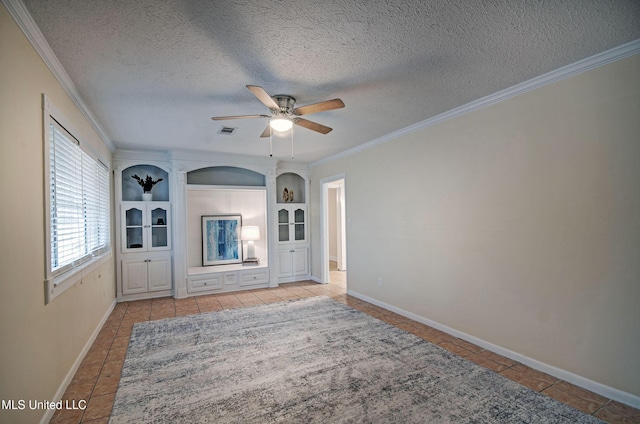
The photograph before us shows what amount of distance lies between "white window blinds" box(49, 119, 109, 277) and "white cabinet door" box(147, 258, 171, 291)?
1.42 m

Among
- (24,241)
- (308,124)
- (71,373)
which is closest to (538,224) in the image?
(308,124)

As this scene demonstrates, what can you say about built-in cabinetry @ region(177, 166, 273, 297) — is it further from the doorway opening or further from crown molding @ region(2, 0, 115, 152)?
crown molding @ region(2, 0, 115, 152)

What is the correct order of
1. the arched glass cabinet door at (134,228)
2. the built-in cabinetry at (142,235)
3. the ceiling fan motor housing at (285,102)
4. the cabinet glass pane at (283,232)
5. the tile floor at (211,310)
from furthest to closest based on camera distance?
the cabinet glass pane at (283,232), the arched glass cabinet door at (134,228), the built-in cabinetry at (142,235), the ceiling fan motor housing at (285,102), the tile floor at (211,310)

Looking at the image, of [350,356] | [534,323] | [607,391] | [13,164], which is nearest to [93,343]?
[13,164]

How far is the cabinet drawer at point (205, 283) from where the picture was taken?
18.8 feet

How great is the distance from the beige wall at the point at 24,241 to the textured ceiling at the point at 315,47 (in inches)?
11.4

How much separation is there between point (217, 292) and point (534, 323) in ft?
16.0

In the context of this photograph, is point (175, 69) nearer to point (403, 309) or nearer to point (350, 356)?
point (350, 356)

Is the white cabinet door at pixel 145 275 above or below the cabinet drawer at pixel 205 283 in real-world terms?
above

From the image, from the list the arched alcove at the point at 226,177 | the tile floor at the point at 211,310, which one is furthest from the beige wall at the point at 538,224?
the arched alcove at the point at 226,177

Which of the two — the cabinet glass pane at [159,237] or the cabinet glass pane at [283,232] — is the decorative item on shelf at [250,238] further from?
the cabinet glass pane at [159,237]

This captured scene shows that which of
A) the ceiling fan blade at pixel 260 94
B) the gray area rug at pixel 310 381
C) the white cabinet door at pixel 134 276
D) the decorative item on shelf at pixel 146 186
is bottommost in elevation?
the gray area rug at pixel 310 381

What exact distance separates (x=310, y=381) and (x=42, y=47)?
10.2 ft

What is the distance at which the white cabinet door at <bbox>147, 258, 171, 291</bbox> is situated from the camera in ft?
18.3
